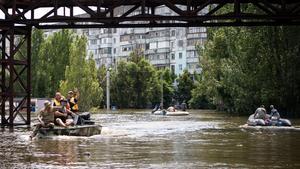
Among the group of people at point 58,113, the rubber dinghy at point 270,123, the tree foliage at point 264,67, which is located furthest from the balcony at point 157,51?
the group of people at point 58,113

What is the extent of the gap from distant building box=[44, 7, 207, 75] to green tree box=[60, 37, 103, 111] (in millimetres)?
49488

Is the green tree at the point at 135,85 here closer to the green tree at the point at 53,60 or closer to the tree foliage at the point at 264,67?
the green tree at the point at 53,60

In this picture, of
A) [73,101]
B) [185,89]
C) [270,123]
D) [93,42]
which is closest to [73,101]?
[73,101]

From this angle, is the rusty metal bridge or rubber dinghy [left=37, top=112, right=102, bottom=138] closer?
rubber dinghy [left=37, top=112, right=102, bottom=138]

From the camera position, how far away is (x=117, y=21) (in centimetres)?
3109

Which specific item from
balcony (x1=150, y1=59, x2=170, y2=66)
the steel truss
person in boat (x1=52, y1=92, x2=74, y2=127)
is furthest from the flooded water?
balcony (x1=150, y1=59, x2=170, y2=66)

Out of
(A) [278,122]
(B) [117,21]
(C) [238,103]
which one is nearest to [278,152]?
(B) [117,21]

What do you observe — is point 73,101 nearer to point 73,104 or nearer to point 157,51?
point 73,104

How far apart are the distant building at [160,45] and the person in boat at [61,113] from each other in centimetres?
9886

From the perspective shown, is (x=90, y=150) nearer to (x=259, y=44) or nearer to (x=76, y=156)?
(x=76, y=156)

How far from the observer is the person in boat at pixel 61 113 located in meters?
24.8

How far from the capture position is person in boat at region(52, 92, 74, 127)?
978 inches

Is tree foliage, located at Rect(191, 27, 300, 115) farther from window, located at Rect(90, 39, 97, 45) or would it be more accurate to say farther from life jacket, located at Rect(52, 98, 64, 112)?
window, located at Rect(90, 39, 97, 45)

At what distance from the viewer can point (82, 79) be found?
73.7 metres
